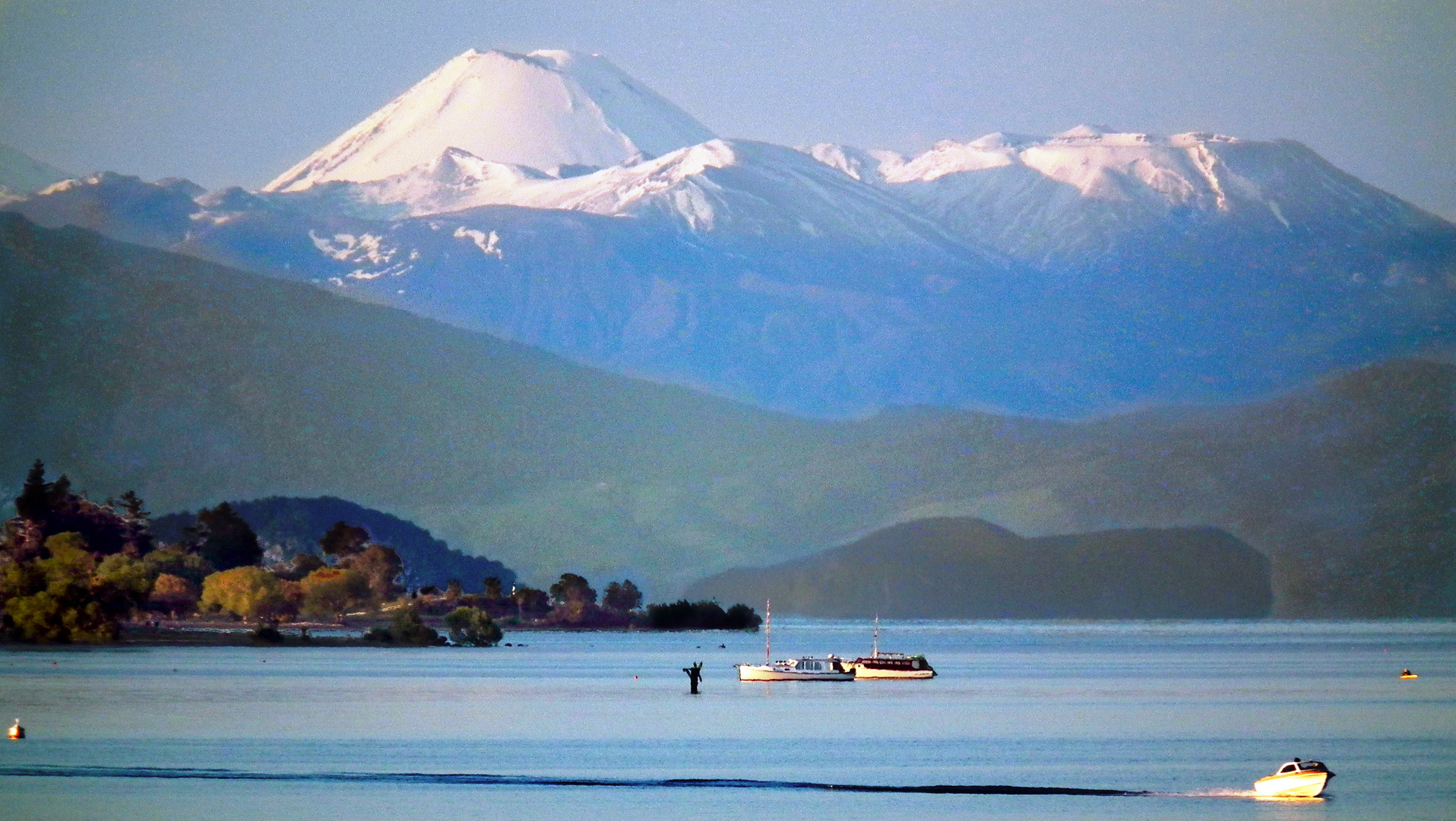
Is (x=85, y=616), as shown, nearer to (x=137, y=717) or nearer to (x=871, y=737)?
(x=137, y=717)

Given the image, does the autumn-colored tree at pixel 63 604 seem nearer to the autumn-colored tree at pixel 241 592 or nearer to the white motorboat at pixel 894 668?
the autumn-colored tree at pixel 241 592

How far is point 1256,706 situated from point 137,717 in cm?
4886

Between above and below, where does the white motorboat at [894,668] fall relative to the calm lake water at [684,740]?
above

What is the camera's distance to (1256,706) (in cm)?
9838

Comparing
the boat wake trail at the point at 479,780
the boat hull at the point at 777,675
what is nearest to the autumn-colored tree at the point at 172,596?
the boat hull at the point at 777,675

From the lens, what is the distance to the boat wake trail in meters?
64.6

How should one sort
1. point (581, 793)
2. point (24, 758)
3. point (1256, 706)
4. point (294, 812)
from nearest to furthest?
point (294, 812), point (581, 793), point (24, 758), point (1256, 706)

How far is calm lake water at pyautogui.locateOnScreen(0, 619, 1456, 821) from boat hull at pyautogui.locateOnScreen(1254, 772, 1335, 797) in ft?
2.51

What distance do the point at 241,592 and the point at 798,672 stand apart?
73403mm

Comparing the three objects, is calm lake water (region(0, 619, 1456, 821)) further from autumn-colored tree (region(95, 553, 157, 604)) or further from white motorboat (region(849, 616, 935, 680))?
autumn-colored tree (region(95, 553, 157, 604))

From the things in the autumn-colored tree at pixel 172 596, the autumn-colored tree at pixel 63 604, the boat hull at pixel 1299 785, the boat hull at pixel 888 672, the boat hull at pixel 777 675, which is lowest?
the boat hull at pixel 1299 785

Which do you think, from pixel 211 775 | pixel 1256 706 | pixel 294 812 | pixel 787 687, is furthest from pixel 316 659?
pixel 294 812

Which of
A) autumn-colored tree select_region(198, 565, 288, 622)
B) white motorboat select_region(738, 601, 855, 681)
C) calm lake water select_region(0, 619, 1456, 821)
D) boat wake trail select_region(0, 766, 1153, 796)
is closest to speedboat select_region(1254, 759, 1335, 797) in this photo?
calm lake water select_region(0, 619, 1456, 821)

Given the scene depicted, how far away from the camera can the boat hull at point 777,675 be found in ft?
416
